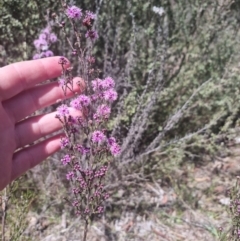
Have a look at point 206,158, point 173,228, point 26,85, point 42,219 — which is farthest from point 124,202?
point 26,85

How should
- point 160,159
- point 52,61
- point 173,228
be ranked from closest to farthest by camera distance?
1. point 52,61
2. point 173,228
3. point 160,159

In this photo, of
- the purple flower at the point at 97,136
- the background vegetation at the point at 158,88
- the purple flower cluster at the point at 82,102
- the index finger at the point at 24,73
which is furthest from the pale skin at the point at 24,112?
the background vegetation at the point at 158,88

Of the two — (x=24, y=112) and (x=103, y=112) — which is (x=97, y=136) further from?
(x=24, y=112)

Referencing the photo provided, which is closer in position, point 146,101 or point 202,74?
point 146,101

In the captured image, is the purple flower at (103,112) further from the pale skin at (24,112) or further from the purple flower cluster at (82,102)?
the pale skin at (24,112)

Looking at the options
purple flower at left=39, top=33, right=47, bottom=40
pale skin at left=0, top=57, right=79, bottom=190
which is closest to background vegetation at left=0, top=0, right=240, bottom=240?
purple flower at left=39, top=33, right=47, bottom=40

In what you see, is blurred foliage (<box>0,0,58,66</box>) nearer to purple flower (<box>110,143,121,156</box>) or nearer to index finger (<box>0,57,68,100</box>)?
index finger (<box>0,57,68,100</box>)

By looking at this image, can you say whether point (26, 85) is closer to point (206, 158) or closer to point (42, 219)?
point (42, 219)
